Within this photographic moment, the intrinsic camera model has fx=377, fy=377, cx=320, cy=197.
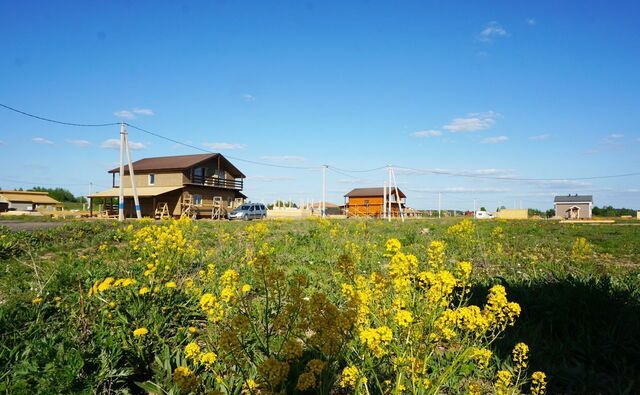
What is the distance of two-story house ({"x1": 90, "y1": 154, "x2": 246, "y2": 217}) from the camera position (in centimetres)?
3706

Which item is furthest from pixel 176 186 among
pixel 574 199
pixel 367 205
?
pixel 574 199

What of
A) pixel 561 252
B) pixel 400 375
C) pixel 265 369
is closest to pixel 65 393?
pixel 265 369

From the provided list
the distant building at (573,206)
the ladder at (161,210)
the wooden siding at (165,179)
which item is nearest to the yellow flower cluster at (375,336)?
the ladder at (161,210)

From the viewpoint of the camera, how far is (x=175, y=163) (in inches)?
1559

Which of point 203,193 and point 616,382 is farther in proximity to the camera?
point 203,193

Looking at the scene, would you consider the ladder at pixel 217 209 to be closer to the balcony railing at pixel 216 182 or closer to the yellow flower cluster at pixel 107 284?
the balcony railing at pixel 216 182

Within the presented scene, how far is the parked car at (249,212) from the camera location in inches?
1399

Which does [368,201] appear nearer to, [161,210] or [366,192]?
[366,192]

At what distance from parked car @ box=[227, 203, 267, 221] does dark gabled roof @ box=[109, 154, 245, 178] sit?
684 centimetres

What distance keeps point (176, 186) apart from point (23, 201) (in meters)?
37.8

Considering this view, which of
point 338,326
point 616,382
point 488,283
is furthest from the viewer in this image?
point 488,283

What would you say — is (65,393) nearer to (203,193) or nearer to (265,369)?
(265,369)

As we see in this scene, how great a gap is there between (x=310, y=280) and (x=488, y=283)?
8.27 feet

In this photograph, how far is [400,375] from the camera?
2096 millimetres
